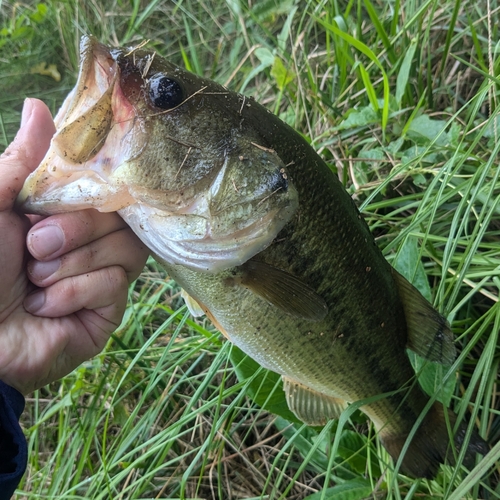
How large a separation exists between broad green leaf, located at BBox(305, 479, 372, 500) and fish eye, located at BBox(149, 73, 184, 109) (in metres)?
1.42

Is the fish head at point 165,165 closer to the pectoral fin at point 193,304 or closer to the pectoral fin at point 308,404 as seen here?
the pectoral fin at point 193,304

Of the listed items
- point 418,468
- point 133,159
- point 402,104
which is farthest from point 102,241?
point 402,104

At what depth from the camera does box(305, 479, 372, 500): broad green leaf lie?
5.40 ft

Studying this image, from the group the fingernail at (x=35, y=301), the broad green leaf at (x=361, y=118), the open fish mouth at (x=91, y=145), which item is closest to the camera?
the open fish mouth at (x=91, y=145)

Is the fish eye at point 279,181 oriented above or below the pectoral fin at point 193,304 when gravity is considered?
above

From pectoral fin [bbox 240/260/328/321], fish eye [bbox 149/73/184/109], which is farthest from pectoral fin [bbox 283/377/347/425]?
fish eye [bbox 149/73/184/109]

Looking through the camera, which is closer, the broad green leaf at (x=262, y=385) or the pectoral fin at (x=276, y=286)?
the pectoral fin at (x=276, y=286)

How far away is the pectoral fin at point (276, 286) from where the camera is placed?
1196 millimetres

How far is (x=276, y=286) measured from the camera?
1200 millimetres

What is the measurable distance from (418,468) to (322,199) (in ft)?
3.23

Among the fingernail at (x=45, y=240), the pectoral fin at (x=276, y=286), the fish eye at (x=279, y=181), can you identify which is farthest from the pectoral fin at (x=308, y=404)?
the fingernail at (x=45, y=240)

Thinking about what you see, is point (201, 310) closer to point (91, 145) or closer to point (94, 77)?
point (91, 145)

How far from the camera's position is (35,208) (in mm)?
1062

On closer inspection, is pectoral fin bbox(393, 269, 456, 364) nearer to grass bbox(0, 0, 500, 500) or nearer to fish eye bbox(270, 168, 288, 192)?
grass bbox(0, 0, 500, 500)
